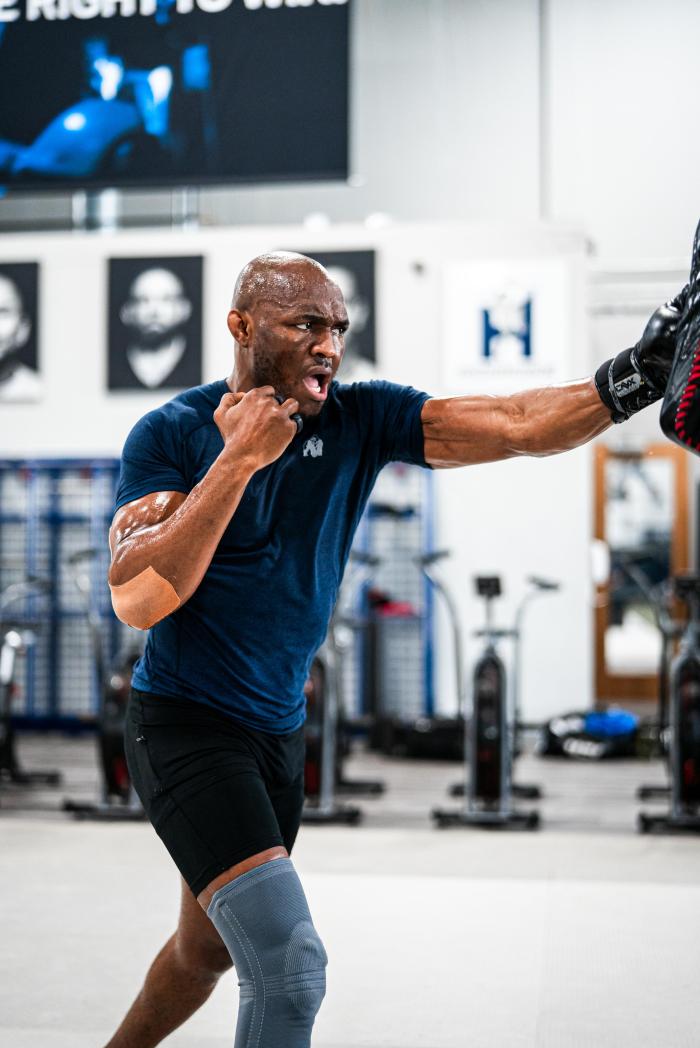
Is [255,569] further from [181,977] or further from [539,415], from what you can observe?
[181,977]

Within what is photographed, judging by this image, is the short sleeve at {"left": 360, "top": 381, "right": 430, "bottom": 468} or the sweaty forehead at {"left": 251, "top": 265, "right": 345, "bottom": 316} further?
the short sleeve at {"left": 360, "top": 381, "right": 430, "bottom": 468}

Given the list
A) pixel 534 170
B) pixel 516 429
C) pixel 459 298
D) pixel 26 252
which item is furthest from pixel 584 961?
pixel 534 170

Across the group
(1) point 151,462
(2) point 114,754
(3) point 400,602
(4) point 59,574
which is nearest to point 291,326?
(1) point 151,462

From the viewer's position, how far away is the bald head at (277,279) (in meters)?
2.12

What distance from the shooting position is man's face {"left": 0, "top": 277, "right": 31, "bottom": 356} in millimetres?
10141

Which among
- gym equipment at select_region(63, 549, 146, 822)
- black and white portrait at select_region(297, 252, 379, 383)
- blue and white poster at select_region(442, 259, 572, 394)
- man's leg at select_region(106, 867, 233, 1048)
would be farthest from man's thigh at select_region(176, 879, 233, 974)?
black and white portrait at select_region(297, 252, 379, 383)

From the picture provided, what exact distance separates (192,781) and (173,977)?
0.48 m

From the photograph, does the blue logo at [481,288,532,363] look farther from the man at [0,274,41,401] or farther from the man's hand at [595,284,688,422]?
the man's hand at [595,284,688,422]

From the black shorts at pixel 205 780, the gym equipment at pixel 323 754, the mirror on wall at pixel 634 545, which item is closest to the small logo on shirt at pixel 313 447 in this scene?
the black shorts at pixel 205 780

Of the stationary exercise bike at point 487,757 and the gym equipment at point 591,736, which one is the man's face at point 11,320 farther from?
the stationary exercise bike at point 487,757

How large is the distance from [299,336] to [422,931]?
2580 mm

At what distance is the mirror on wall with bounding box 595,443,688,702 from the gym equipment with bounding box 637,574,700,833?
7202 millimetres

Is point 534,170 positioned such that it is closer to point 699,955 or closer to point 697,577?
point 697,577

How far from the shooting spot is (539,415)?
2.23m
